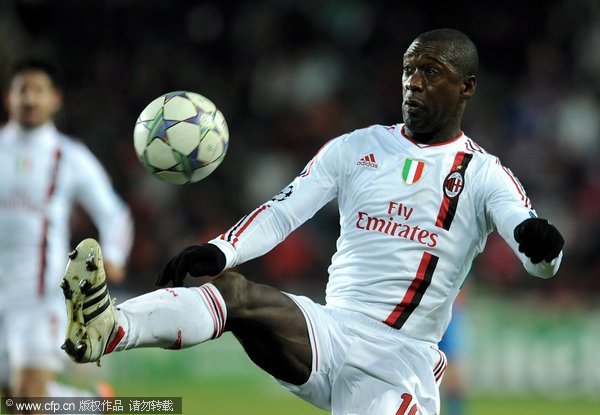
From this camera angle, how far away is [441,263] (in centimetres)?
518

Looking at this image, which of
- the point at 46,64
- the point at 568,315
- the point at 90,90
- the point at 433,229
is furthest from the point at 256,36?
the point at 433,229

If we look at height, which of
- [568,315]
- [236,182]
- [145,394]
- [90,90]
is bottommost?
[145,394]

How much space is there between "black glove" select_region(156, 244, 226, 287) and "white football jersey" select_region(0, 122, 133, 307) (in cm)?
281

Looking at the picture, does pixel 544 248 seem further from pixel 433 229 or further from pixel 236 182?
pixel 236 182

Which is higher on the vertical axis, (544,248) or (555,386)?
(544,248)

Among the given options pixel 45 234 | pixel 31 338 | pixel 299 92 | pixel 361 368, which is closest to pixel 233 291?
pixel 361 368

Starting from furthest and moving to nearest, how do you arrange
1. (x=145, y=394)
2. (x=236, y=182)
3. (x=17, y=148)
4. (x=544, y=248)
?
(x=236, y=182), (x=145, y=394), (x=17, y=148), (x=544, y=248)

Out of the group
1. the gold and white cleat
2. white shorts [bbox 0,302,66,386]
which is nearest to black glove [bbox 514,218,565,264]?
the gold and white cleat

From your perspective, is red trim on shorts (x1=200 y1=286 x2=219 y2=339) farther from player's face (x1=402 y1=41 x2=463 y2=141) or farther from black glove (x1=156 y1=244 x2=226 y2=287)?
player's face (x1=402 y1=41 x2=463 y2=141)

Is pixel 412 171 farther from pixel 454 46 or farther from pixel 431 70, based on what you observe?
pixel 454 46

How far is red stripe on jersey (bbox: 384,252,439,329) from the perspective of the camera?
5148mm

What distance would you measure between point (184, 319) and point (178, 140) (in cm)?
99

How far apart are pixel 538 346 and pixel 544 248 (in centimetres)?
737

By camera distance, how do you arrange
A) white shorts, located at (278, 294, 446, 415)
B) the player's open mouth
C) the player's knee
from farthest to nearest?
the player's open mouth, white shorts, located at (278, 294, 446, 415), the player's knee
